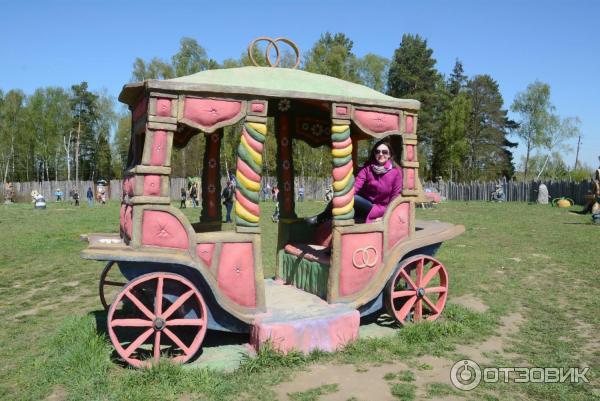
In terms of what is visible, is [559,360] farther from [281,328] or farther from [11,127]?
[11,127]

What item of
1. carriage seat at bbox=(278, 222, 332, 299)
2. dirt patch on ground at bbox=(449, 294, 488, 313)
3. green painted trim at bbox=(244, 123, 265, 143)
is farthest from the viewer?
dirt patch on ground at bbox=(449, 294, 488, 313)

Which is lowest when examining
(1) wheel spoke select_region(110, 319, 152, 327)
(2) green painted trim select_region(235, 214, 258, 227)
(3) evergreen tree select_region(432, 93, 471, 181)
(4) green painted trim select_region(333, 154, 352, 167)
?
(1) wheel spoke select_region(110, 319, 152, 327)

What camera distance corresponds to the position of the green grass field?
414 cm

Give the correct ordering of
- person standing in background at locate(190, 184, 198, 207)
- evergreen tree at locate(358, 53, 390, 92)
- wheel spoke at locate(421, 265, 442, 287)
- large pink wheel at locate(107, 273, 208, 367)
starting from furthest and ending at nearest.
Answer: evergreen tree at locate(358, 53, 390, 92) → person standing in background at locate(190, 184, 198, 207) → wheel spoke at locate(421, 265, 442, 287) → large pink wheel at locate(107, 273, 208, 367)

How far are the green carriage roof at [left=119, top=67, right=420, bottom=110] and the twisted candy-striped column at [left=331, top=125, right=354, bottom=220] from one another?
381mm

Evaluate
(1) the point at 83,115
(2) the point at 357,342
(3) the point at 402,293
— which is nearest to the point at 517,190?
(3) the point at 402,293

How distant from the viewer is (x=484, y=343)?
541 centimetres

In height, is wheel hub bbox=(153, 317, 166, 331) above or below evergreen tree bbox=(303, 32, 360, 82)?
below

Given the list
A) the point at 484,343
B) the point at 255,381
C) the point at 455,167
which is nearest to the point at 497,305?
the point at 484,343

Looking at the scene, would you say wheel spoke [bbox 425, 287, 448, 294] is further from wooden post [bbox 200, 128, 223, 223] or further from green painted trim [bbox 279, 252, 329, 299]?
wooden post [bbox 200, 128, 223, 223]

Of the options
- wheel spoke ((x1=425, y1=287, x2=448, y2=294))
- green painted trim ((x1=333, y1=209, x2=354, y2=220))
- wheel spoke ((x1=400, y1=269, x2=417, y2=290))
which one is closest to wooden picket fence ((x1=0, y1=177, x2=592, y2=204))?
wheel spoke ((x1=425, y1=287, x2=448, y2=294))

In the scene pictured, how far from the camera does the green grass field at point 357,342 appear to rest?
4145 millimetres

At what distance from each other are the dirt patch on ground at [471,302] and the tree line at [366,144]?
3298 centimetres

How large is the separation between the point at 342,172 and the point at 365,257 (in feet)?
3.21
